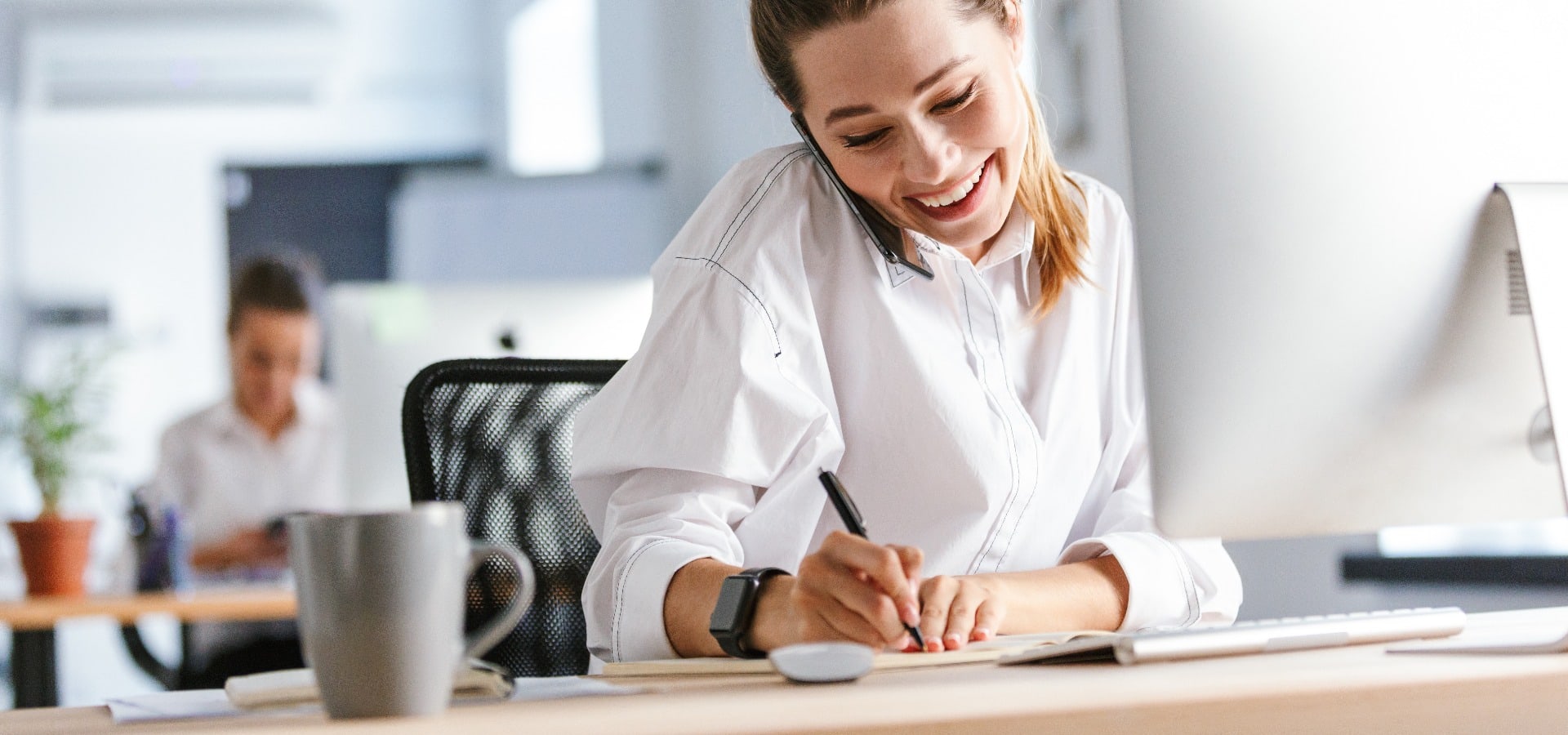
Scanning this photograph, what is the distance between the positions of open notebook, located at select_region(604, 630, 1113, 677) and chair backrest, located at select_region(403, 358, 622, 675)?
0.43m

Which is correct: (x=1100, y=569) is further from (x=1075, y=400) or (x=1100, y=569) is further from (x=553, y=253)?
(x=553, y=253)

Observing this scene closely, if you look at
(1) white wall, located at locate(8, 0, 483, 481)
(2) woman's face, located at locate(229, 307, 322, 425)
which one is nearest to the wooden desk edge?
(2) woman's face, located at locate(229, 307, 322, 425)

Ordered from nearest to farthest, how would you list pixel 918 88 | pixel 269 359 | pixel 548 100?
pixel 918 88 < pixel 269 359 < pixel 548 100

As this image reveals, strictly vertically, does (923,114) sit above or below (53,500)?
above

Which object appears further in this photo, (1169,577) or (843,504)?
(1169,577)

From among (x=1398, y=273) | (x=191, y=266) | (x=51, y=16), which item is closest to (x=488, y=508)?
(x=1398, y=273)

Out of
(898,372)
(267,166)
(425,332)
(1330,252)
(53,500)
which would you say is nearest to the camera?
(1330,252)

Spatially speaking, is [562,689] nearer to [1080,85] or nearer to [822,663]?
[822,663]

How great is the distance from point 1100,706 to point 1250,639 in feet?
0.89

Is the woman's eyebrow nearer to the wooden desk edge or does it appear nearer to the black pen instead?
the black pen

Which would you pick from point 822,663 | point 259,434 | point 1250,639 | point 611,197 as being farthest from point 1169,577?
point 611,197

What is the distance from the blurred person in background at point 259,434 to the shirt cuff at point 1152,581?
279 centimetres

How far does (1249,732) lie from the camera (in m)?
0.51

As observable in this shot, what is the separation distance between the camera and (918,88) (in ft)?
3.74
